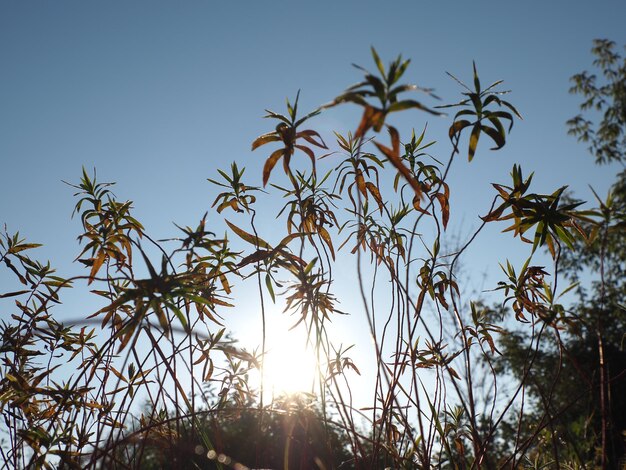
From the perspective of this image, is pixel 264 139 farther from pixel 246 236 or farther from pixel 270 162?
pixel 246 236

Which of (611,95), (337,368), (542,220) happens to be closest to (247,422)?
(337,368)

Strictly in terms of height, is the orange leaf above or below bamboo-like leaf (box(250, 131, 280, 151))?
below

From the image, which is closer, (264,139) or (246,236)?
(264,139)

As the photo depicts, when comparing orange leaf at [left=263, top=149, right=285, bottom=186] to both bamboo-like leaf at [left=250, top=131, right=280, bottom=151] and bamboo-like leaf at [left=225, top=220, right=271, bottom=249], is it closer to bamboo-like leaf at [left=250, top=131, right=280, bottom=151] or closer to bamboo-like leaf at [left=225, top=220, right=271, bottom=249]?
bamboo-like leaf at [left=250, top=131, right=280, bottom=151]

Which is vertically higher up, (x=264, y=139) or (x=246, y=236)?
(x=264, y=139)

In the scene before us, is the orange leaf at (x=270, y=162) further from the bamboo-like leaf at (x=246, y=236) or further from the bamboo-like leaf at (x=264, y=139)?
the bamboo-like leaf at (x=246, y=236)

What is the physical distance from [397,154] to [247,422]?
1013 cm

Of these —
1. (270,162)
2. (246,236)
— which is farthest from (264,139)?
(246,236)

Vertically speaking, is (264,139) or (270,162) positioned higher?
(264,139)

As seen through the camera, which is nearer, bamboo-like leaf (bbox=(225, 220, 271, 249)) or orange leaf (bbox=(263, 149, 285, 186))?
orange leaf (bbox=(263, 149, 285, 186))

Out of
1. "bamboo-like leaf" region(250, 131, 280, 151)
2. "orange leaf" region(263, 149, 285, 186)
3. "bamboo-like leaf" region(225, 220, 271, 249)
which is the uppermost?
"bamboo-like leaf" region(250, 131, 280, 151)

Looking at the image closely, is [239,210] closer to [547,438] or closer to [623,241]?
[547,438]

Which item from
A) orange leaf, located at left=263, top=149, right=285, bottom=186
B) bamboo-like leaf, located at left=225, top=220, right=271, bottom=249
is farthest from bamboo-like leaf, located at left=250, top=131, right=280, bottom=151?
bamboo-like leaf, located at left=225, top=220, right=271, bottom=249

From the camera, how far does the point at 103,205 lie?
8.72 feet
